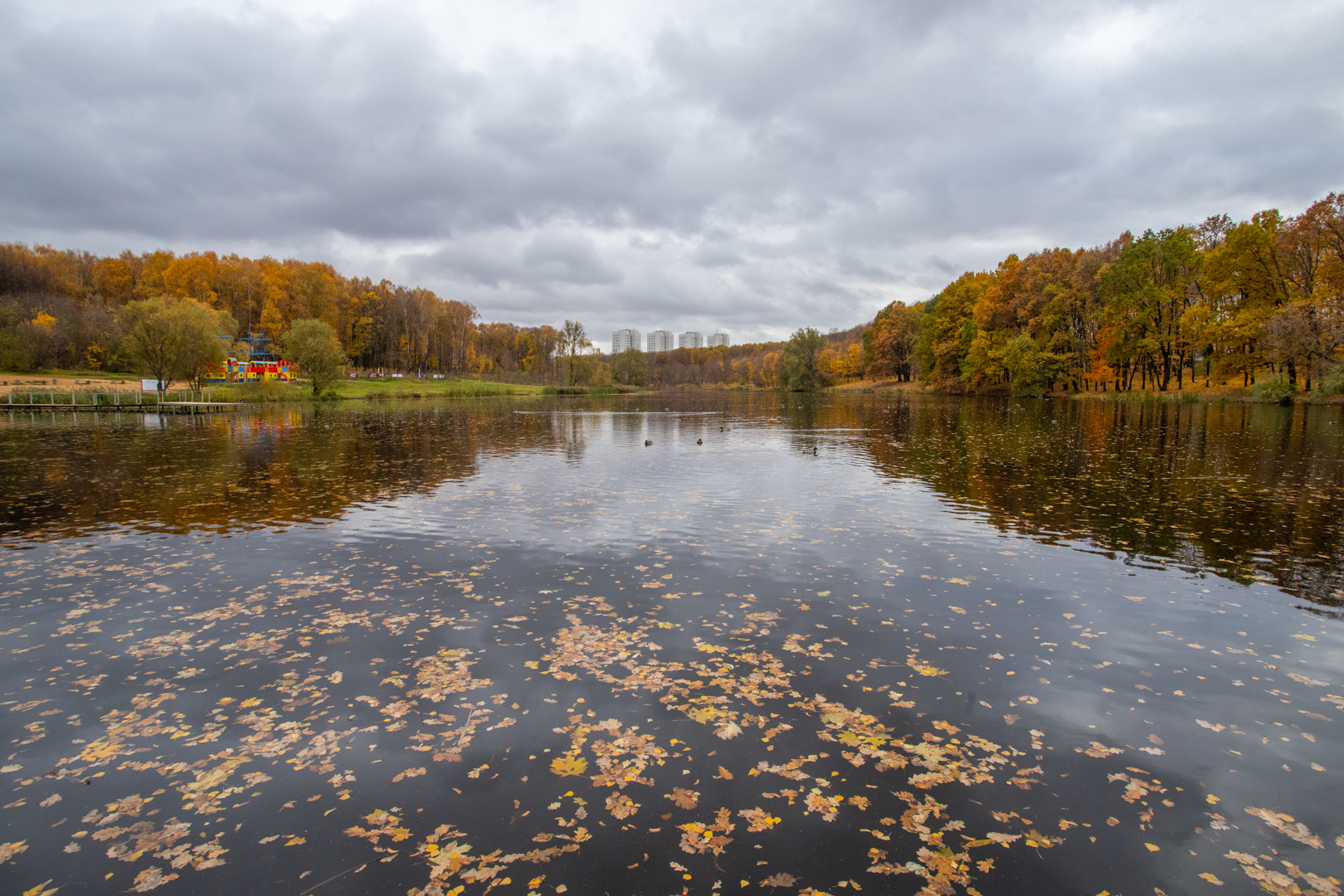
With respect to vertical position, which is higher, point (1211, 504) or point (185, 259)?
point (185, 259)

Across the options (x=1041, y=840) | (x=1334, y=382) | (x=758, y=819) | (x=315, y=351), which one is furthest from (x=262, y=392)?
(x=1334, y=382)

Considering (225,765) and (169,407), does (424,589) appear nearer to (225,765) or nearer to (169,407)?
(225,765)

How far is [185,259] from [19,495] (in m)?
106

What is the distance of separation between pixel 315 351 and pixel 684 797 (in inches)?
2874

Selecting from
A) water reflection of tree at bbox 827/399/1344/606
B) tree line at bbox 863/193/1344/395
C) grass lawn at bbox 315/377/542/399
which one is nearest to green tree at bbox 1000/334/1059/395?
tree line at bbox 863/193/1344/395

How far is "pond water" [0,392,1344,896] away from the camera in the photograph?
4.21 meters

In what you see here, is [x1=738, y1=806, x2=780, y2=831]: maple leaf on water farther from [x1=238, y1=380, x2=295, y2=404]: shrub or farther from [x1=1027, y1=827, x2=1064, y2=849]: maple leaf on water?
[x1=238, y1=380, x2=295, y2=404]: shrub

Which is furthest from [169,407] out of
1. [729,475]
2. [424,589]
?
[424,589]

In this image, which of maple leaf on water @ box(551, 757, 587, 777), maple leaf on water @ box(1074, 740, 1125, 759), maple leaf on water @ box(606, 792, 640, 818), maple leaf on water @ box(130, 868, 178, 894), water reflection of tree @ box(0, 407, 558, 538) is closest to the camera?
maple leaf on water @ box(130, 868, 178, 894)

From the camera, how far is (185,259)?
9862 cm

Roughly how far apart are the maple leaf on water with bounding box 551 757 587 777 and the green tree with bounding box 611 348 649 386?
140033 mm

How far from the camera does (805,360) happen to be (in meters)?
126

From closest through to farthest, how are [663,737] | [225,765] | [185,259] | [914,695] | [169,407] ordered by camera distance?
1. [225,765]
2. [663,737]
3. [914,695]
4. [169,407]
5. [185,259]

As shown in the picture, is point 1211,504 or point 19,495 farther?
point 19,495
